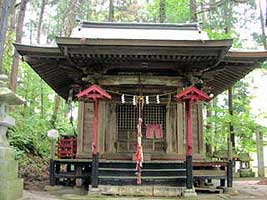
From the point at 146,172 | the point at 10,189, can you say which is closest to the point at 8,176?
the point at 10,189

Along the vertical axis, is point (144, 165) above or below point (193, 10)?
below

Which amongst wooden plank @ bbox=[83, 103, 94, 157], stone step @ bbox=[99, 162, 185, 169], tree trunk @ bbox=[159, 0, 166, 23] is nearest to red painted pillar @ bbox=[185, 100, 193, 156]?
stone step @ bbox=[99, 162, 185, 169]

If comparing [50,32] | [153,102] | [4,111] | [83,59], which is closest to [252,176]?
[153,102]

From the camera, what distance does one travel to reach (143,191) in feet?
31.4

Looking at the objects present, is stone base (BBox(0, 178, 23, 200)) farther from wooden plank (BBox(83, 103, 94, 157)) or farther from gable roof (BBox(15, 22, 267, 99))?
wooden plank (BBox(83, 103, 94, 157))

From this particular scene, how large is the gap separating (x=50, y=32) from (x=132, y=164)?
63.9 feet

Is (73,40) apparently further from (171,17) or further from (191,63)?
(171,17)

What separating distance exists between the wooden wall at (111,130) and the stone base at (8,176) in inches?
153

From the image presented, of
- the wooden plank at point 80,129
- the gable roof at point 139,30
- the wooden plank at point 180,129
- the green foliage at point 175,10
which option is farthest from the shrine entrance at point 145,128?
the green foliage at point 175,10

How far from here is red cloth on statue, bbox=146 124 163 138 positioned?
11.2 meters

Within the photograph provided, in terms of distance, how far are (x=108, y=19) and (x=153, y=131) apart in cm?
1390

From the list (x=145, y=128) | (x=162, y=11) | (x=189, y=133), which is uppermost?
(x=162, y=11)

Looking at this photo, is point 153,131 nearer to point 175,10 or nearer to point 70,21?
point 70,21

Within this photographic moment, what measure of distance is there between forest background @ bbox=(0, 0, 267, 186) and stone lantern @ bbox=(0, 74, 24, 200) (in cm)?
606
